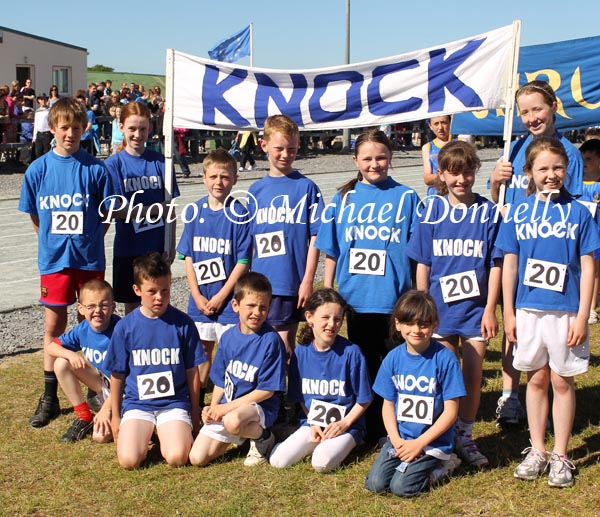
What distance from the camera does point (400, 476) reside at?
14.2ft

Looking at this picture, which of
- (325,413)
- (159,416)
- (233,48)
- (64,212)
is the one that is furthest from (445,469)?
(233,48)

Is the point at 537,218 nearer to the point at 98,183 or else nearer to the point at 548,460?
the point at 548,460

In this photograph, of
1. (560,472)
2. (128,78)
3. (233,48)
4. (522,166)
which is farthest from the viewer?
(128,78)

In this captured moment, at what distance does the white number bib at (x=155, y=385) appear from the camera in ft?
16.5

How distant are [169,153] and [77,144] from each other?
0.63 m

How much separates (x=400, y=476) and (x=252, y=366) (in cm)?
106

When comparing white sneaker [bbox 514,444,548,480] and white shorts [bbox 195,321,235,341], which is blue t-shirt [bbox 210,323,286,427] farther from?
white sneaker [bbox 514,444,548,480]

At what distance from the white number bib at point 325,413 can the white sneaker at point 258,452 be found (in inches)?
10.5

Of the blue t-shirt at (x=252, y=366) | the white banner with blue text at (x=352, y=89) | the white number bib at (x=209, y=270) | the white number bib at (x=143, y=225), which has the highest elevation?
the white banner with blue text at (x=352, y=89)

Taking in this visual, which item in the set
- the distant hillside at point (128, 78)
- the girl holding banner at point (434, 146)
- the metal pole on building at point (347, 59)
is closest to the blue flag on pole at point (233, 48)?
the metal pole on building at point (347, 59)

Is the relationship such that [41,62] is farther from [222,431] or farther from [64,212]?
[222,431]

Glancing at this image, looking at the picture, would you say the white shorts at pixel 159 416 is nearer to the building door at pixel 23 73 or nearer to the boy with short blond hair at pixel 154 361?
the boy with short blond hair at pixel 154 361

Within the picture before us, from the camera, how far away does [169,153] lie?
5.90 metres

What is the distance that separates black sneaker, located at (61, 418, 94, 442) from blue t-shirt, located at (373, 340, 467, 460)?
189 centimetres
